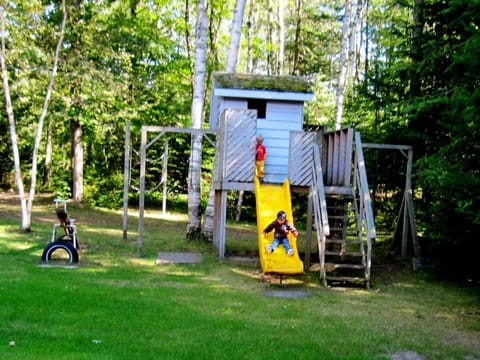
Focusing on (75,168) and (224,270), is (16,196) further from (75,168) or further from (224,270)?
(224,270)

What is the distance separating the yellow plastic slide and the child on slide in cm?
14

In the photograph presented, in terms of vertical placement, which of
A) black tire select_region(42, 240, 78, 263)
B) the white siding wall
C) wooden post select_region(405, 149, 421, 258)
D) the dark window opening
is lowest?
black tire select_region(42, 240, 78, 263)

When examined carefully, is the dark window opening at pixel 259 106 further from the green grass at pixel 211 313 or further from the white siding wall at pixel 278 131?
the green grass at pixel 211 313

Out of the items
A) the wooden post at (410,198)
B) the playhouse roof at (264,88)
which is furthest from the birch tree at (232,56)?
the wooden post at (410,198)

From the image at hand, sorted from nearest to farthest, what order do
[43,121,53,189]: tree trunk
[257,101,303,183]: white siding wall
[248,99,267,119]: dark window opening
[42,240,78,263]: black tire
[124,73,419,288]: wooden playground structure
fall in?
1. [42,240,78,263]: black tire
2. [124,73,419,288]: wooden playground structure
3. [257,101,303,183]: white siding wall
4. [248,99,267,119]: dark window opening
5. [43,121,53,189]: tree trunk

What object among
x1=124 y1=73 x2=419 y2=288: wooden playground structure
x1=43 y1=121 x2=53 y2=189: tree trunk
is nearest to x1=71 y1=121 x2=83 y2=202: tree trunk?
x1=43 y1=121 x2=53 y2=189: tree trunk

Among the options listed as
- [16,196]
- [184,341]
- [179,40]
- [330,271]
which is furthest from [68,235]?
[179,40]

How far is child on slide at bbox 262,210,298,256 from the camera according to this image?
35.1 feet

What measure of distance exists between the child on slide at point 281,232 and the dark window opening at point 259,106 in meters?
3.74

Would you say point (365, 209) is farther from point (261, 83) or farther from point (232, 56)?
point (232, 56)

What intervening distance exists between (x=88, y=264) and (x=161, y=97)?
15.9m

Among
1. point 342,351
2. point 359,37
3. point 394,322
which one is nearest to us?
point 342,351

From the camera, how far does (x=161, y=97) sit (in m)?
26.2

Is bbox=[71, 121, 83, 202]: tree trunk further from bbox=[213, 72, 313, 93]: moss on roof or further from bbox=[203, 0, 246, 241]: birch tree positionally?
bbox=[213, 72, 313, 93]: moss on roof
